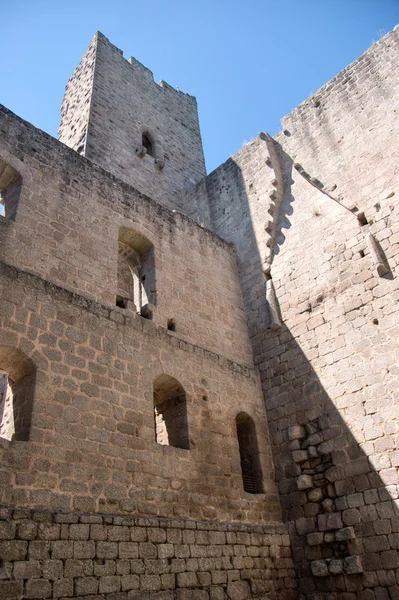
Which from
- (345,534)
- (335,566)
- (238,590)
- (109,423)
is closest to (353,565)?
(335,566)

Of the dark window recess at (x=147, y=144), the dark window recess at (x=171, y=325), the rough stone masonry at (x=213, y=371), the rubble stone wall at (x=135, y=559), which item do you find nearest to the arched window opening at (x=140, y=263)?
the rough stone masonry at (x=213, y=371)

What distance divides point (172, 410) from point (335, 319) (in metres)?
2.94

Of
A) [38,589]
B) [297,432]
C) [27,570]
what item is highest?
[297,432]

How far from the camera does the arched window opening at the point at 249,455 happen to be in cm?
762

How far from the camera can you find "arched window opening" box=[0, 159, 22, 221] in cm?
700

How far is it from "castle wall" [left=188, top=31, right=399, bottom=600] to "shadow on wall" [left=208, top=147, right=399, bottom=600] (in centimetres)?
2

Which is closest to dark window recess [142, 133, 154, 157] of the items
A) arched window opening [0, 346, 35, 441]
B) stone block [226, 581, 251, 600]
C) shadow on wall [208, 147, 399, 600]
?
shadow on wall [208, 147, 399, 600]

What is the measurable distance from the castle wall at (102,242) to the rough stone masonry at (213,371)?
0.04 meters

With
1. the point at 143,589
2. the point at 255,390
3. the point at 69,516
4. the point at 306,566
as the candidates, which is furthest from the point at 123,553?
the point at 255,390

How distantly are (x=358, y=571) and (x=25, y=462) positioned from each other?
14.3 ft

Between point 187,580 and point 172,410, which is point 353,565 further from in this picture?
point 172,410

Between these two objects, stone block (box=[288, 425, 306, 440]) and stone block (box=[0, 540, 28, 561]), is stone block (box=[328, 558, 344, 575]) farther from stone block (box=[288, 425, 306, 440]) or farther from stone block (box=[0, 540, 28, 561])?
stone block (box=[0, 540, 28, 561])

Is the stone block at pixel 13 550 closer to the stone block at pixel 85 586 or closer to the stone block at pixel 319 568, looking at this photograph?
the stone block at pixel 85 586

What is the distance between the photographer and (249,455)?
7.90 metres
